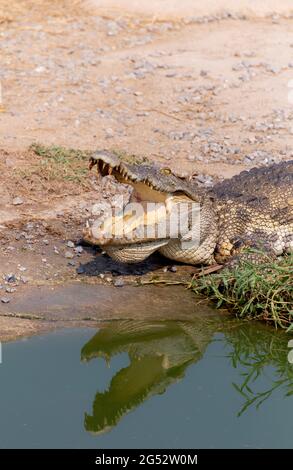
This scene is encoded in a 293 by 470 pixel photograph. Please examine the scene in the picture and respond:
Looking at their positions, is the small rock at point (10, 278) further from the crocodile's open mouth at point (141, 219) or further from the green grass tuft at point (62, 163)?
the green grass tuft at point (62, 163)

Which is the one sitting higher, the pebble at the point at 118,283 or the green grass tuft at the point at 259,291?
the green grass tuft at the point at 259,291

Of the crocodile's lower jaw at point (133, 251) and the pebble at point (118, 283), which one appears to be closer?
the crocodile's lower jaw at point (133, 251)

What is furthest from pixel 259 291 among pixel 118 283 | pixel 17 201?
pixel 17 201

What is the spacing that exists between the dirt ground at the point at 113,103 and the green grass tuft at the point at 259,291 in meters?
0.78

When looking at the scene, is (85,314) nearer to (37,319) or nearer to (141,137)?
(37,319)

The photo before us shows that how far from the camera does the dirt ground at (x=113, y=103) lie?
755 cm

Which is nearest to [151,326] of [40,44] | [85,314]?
[85,314]

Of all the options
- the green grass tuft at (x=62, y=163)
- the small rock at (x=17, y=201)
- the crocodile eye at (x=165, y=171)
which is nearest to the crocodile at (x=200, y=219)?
the crocodile eye at (x=165, y=171)

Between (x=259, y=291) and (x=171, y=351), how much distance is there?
780mm

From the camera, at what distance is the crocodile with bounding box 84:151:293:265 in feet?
21.9

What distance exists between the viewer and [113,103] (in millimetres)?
10289

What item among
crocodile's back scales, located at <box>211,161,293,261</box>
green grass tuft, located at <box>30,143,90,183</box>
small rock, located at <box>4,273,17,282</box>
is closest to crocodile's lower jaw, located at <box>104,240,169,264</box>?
crocodile's back scales, located at <box>211,161,293,261</box>

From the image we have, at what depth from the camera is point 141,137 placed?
9547 millimetres

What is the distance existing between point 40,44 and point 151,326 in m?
6.52
